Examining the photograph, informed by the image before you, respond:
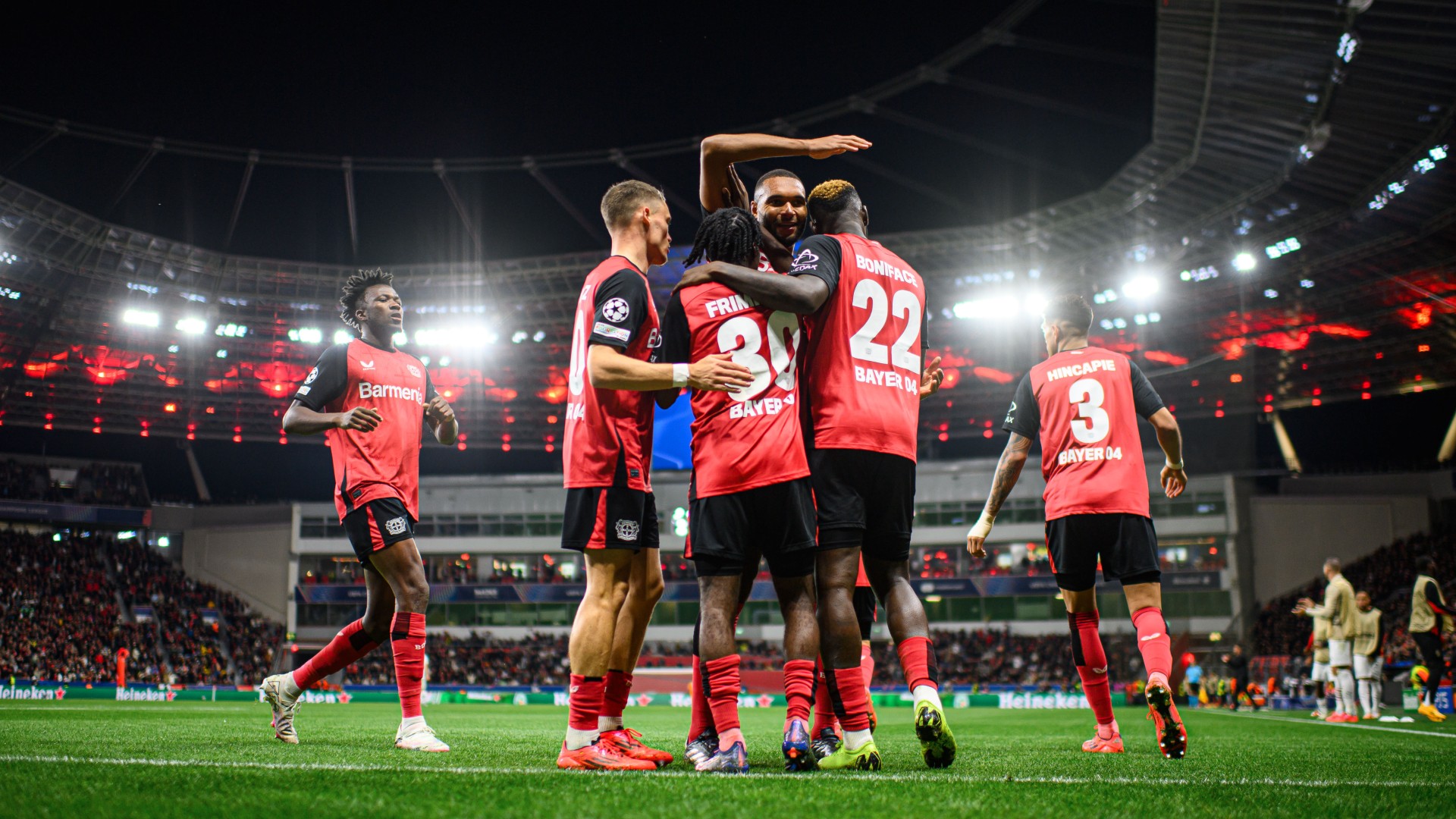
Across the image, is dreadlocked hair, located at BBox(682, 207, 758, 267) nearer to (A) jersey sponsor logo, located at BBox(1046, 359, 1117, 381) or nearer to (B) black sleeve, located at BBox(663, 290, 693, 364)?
(B) black sleeve, located at BBox(663, 290, 693, 364)

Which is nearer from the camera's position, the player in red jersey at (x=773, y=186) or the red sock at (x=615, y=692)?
the red sock at (x=615, y=692)

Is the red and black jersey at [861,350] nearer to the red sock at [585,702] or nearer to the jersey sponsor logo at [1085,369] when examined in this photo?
the red sock at [585,702]

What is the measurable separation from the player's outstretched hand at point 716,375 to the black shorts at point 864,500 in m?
0.65

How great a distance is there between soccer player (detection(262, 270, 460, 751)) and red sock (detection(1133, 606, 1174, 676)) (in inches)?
159

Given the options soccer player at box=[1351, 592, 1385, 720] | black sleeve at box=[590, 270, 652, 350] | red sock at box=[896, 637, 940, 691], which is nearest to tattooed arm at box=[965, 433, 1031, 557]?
red sock at box=[896, 637, 940, 691]

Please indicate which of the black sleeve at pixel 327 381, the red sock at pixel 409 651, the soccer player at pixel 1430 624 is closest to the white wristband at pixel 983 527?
the red sock at pixel 409 651

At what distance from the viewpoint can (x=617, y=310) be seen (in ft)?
13.8

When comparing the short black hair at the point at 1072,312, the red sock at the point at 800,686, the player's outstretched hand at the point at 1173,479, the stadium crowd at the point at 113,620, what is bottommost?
the stadium crowd at the point at 113,620

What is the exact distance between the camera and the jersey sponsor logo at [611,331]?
4.12m

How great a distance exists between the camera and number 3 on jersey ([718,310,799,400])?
4125 millimetres

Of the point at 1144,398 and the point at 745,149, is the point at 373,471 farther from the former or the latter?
the point at 1144,398

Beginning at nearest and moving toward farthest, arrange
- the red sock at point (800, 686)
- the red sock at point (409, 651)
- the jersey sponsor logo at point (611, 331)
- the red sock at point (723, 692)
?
the red sock at point (723, 692)
the red sock at point (800, 686)
the jersey sponsor logo at point (611, 331)
the red sock at point (409, 651)

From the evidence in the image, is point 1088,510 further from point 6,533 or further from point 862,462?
point 6,533

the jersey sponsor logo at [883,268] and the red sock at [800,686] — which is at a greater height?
the jersey sponsor logo at [883,268]
